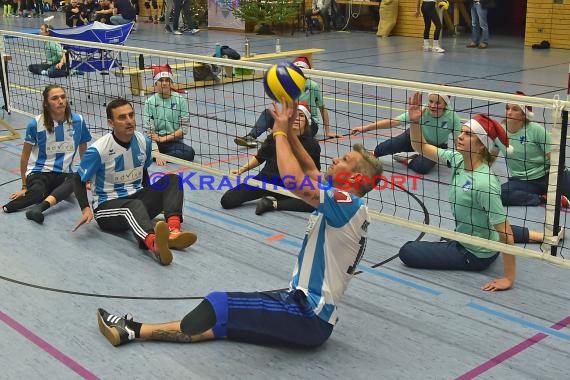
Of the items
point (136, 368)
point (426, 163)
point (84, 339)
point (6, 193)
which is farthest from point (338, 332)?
point (6, 193)

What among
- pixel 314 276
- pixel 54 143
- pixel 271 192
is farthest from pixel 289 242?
pixel 54 143

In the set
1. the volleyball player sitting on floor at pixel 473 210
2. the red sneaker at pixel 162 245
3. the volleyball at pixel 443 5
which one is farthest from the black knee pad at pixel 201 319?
the volleyball at pixel 443 5

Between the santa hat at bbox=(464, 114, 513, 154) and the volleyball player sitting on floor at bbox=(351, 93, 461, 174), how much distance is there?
1510mm

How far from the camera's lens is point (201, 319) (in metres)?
3.88

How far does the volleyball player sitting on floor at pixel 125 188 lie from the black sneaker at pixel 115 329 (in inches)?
46.0

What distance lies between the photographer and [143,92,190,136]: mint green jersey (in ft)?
26.4

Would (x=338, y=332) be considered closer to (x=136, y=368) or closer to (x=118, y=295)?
(x=136, y=368)

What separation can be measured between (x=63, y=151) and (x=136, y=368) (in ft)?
11.6

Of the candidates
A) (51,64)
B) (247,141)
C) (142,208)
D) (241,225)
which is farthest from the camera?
(51,64)

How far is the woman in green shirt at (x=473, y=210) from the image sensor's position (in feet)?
15.7

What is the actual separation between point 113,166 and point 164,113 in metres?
2.35

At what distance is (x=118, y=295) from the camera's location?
4.87 meters

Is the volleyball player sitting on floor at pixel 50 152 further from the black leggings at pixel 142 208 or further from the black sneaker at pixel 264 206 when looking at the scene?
the black sneaker at pixel 264 206

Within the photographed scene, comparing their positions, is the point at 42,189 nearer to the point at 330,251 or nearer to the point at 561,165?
the point at 330,251
